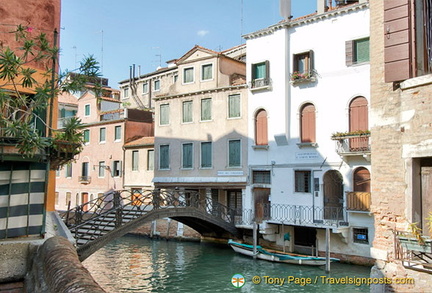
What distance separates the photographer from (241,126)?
2205cm

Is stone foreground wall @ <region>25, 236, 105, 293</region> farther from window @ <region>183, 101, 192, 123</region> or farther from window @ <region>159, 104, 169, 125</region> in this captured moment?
window @ <region>159, 104, 169, 125</region>

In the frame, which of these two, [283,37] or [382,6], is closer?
[382,6]

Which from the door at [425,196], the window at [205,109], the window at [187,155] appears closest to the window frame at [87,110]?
the window at [187,155]

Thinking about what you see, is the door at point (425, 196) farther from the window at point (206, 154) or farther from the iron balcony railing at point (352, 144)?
the window at point (206, 154)

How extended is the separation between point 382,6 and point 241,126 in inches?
573

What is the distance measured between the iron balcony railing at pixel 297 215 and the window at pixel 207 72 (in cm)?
738

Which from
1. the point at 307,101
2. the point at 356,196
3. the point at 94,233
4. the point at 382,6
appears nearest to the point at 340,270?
the point at 356,196

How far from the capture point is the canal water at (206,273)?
15000 mm

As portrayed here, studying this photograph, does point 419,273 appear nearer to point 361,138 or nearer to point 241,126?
point 361,138

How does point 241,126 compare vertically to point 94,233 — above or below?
above

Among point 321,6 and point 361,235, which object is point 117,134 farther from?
point 361,235

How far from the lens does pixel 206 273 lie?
1708 centimetres

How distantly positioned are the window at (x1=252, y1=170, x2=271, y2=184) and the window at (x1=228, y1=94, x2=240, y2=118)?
3.06m

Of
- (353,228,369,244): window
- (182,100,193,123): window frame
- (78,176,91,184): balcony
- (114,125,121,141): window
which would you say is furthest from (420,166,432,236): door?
(78,176,91,184): balcony
